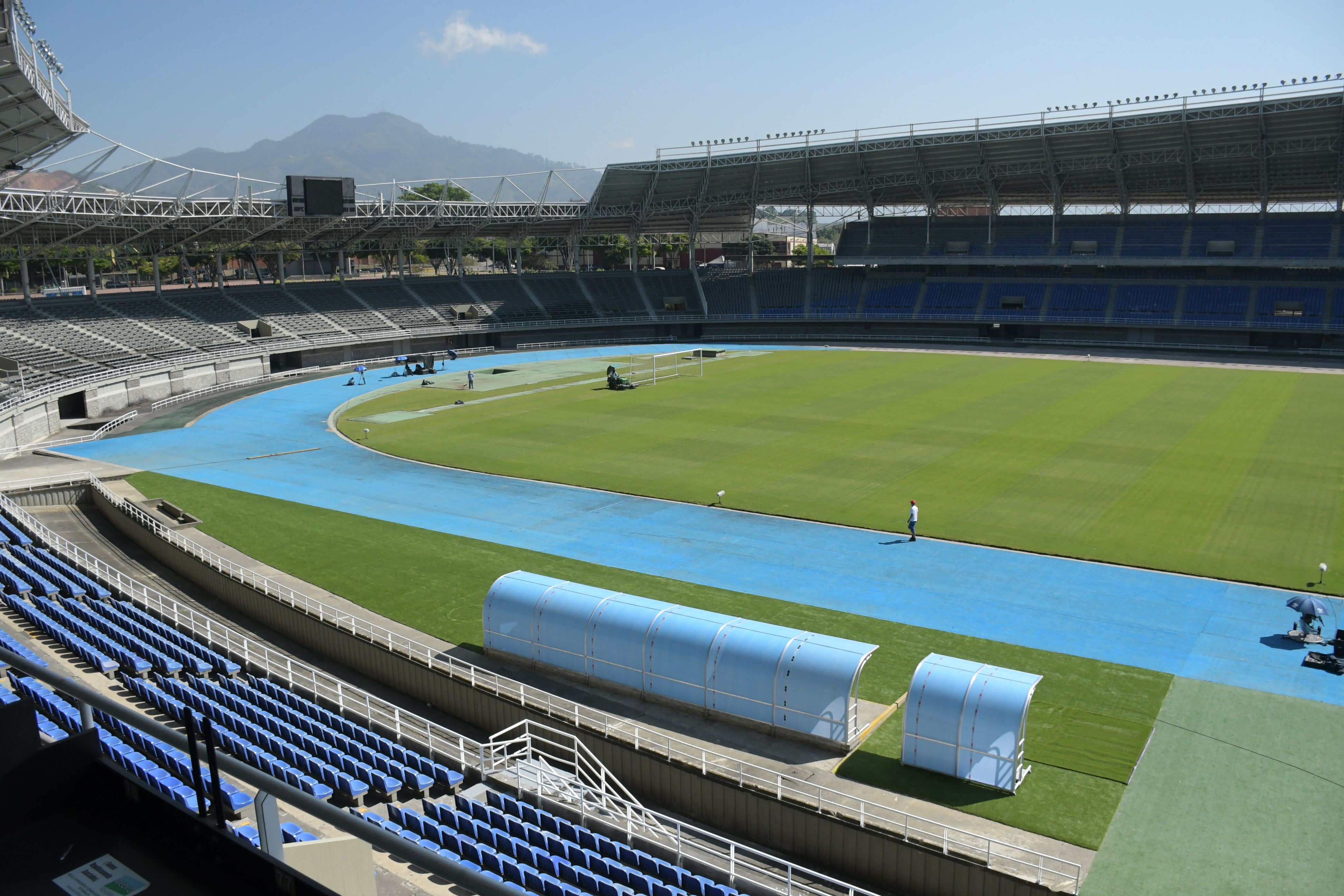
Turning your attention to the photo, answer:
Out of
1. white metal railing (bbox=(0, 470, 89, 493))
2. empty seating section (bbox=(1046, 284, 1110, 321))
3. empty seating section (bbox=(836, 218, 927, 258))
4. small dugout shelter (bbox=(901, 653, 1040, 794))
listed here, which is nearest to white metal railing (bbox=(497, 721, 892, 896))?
small dugout shelter (bbox=(901, 653, 1040, 794))

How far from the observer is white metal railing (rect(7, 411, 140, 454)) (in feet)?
147

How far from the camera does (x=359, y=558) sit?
29.7m

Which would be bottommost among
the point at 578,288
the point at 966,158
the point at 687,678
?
the point at 687,678

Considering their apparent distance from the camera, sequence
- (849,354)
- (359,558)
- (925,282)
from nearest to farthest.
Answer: (359,558) < (849,354) < (925,282)

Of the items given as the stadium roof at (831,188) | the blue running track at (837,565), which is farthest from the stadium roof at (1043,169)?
the blue running track at (837,565)

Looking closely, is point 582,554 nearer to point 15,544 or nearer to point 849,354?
point 15,544

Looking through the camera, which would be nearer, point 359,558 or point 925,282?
point 359,558

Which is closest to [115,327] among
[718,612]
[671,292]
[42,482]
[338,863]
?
[42,482]

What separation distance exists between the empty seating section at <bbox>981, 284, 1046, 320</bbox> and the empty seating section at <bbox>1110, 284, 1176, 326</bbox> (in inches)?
261

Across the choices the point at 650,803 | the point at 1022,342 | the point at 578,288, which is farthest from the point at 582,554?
the point at 578,288

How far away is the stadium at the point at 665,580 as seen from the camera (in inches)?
549

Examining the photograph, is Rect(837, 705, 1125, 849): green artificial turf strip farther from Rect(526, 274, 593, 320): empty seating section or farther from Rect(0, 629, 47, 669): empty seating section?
Rect(526, 274, 593, 320): empty seating section

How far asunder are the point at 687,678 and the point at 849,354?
64797 millimetres

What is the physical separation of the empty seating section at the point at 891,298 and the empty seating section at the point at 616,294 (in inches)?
888
